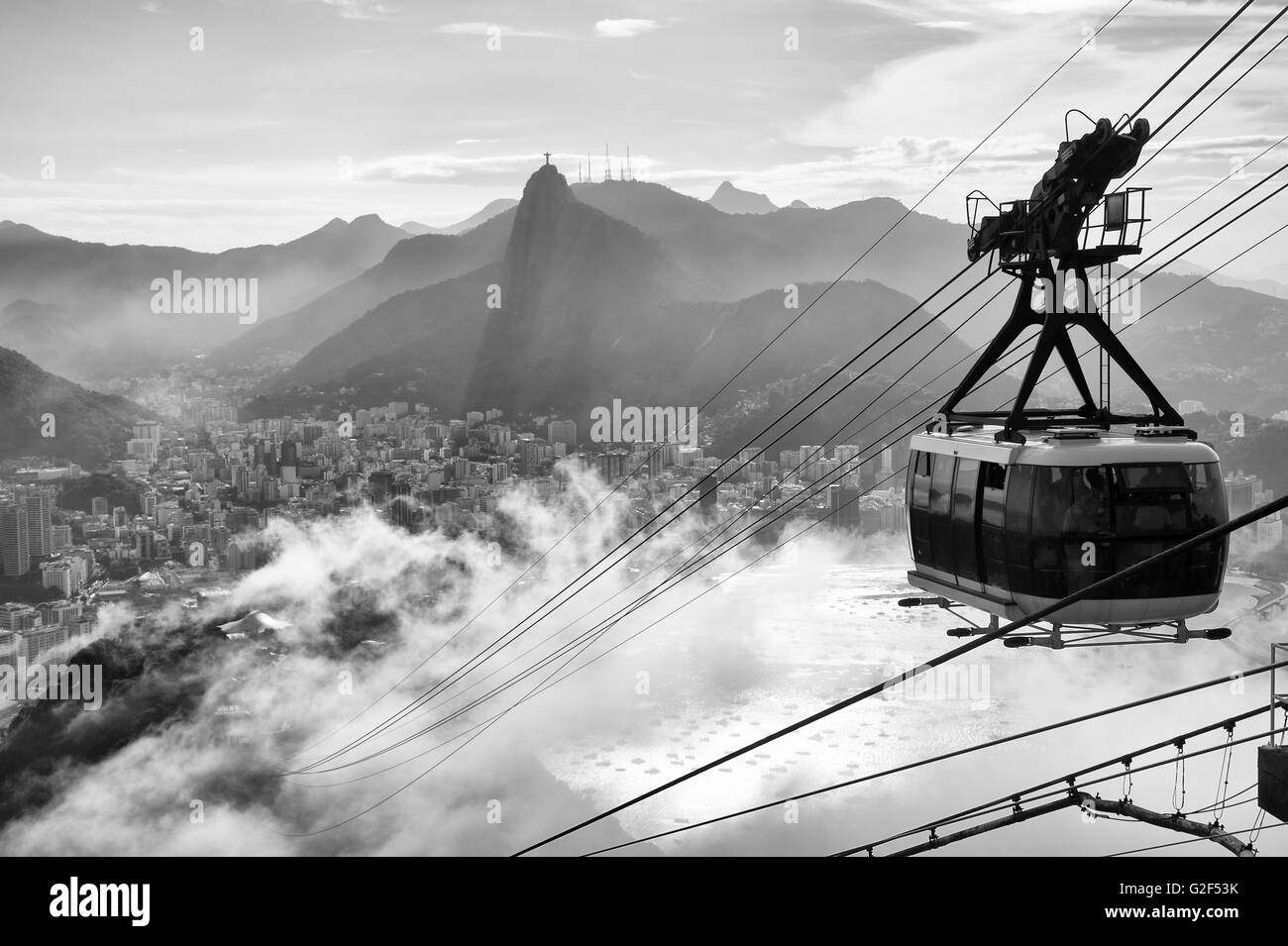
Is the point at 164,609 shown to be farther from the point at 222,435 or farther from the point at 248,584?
the point at 222,435

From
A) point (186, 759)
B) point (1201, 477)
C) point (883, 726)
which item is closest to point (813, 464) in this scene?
point (883, 726)

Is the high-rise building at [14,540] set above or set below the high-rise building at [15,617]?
above

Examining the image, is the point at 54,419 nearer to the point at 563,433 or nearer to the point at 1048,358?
the point at 563,433

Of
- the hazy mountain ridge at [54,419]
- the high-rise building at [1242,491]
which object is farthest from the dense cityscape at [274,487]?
the high-rise building at [1242,491]

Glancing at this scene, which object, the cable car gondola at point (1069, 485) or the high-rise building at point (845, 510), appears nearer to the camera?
the cable car gondola at point (1069, 485)

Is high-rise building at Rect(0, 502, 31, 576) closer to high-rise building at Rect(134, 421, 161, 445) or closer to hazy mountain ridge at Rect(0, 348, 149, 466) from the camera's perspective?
hazy mountain ridge at Rect(0, 348, 149, 466)

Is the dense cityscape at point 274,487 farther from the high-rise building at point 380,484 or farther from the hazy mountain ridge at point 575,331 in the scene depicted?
the hazy mountain ridge at point 575,331

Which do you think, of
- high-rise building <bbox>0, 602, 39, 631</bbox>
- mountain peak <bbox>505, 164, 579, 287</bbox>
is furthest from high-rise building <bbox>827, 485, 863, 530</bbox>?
high-rise building <bbox>0, 602, 39, 631</bbox>
